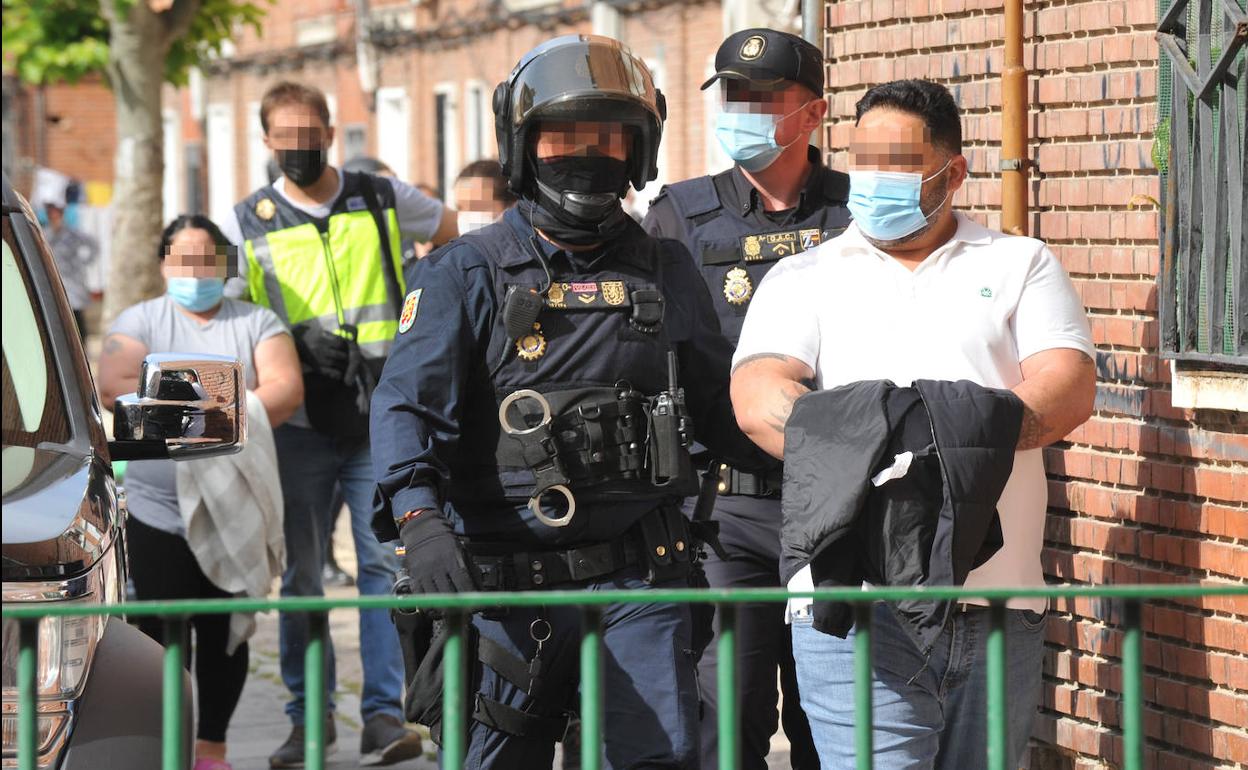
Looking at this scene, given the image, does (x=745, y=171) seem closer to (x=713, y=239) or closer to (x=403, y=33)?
(x=713, y=239)

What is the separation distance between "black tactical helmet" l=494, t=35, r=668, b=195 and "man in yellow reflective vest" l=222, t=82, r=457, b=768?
8.80ft

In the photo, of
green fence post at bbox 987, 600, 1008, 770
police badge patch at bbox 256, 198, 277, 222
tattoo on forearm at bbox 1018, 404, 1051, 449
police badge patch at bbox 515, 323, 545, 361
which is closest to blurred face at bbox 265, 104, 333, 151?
police badge patch at bbox 256, 198, 277, 222

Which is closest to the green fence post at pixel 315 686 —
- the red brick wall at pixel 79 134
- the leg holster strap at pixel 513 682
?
the leg holster strap at pixel 513 682

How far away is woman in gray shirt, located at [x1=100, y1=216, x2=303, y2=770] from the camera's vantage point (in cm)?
657

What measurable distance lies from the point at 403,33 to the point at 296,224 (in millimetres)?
24560

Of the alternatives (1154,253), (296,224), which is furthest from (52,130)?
(1154,253)

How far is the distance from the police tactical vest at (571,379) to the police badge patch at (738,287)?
0.86 meters

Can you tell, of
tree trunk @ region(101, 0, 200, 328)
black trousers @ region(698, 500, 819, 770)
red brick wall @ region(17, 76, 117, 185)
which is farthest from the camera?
red brick wall @ region(17, 76, 117, 185)

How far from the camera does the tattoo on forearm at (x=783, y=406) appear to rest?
3.98m

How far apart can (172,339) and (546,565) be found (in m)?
2.82

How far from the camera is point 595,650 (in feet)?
10.4

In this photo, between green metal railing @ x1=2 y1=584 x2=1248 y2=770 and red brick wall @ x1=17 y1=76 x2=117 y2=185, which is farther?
red brick wall @ x1=17 y1=76 x2=117 y2=185

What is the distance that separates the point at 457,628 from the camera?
10.4 ft

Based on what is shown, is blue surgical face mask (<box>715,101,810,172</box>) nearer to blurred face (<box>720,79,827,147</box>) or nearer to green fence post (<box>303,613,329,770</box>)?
blurred face (<box>720,79,827,147</box>)
